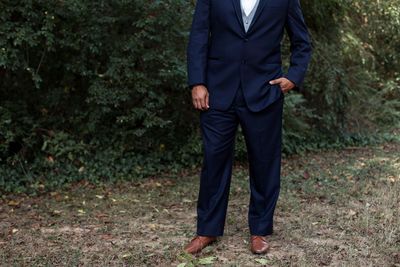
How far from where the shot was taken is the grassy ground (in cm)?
331

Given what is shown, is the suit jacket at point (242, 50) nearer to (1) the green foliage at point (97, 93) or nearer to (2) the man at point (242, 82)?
(2) the man at point (242, 82)

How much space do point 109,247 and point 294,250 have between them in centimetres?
149

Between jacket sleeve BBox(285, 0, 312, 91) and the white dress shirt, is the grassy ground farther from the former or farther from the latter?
the white dress shirt

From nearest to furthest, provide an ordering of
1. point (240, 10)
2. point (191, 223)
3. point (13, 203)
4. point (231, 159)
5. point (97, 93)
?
point (240, 10) → point (231, 159) → point (191, 223) → point (13, 203) → point (97, 93)

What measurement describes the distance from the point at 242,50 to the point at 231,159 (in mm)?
806

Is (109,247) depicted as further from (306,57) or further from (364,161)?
(364,161)

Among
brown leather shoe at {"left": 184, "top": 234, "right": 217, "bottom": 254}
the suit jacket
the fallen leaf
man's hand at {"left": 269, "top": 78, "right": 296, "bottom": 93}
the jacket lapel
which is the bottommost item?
the fallen leaf

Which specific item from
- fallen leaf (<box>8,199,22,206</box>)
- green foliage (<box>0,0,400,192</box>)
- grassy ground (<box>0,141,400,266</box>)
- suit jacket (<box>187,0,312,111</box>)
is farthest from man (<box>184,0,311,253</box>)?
fallen leaf (<box>8,199,22,206</box>)

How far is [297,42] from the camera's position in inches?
126

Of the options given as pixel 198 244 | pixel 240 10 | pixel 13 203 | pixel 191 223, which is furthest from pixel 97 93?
pixel 240 10

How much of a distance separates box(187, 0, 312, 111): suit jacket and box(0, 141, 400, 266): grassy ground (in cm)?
121

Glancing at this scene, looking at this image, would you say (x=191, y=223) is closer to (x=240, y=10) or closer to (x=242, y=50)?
(x=242, y=50)

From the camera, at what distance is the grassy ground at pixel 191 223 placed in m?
3.31

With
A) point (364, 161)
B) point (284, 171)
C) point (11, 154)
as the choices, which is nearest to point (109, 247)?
point (11, 154)
